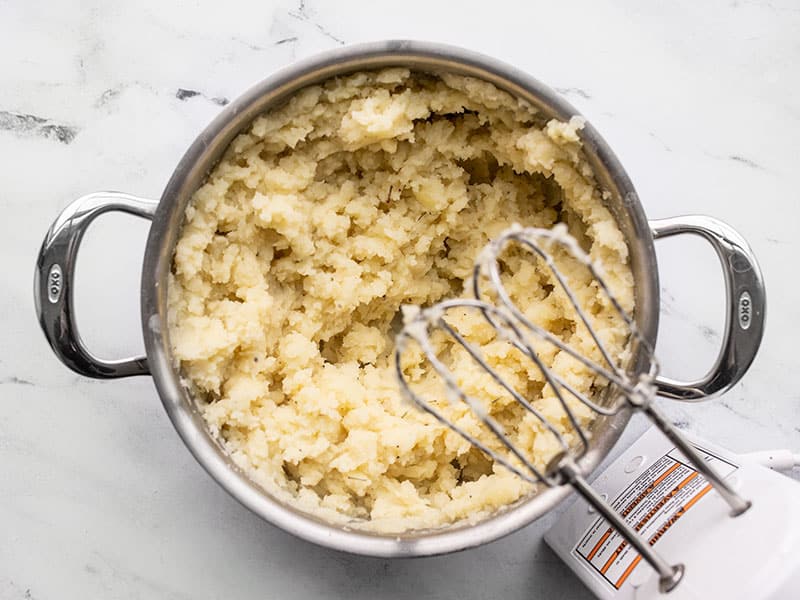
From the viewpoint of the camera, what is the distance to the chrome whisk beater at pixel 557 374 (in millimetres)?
733

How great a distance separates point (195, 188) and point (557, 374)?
0.47 meters

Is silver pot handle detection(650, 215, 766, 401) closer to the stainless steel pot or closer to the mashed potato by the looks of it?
the stainless steel pot

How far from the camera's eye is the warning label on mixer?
3.23 ft

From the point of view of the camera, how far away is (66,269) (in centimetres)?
93

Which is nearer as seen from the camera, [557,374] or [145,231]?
[557,374]

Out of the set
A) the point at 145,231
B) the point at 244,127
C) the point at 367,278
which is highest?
the point at 244,127

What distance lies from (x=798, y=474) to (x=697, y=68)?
0.58 metres

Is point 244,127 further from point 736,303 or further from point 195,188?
point 736,303

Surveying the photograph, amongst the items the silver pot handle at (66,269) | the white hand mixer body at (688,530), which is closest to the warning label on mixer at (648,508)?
the white hand mixer body at (688,530)

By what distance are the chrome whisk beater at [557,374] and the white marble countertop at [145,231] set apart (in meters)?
0.21

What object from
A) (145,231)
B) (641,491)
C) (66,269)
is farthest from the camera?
(145,231)

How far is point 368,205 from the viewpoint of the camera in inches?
42.8

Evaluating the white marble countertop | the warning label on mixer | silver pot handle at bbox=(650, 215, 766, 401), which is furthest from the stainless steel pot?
the white marble countertop

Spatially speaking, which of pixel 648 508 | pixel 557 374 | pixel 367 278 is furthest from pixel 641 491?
pixel 367 278
